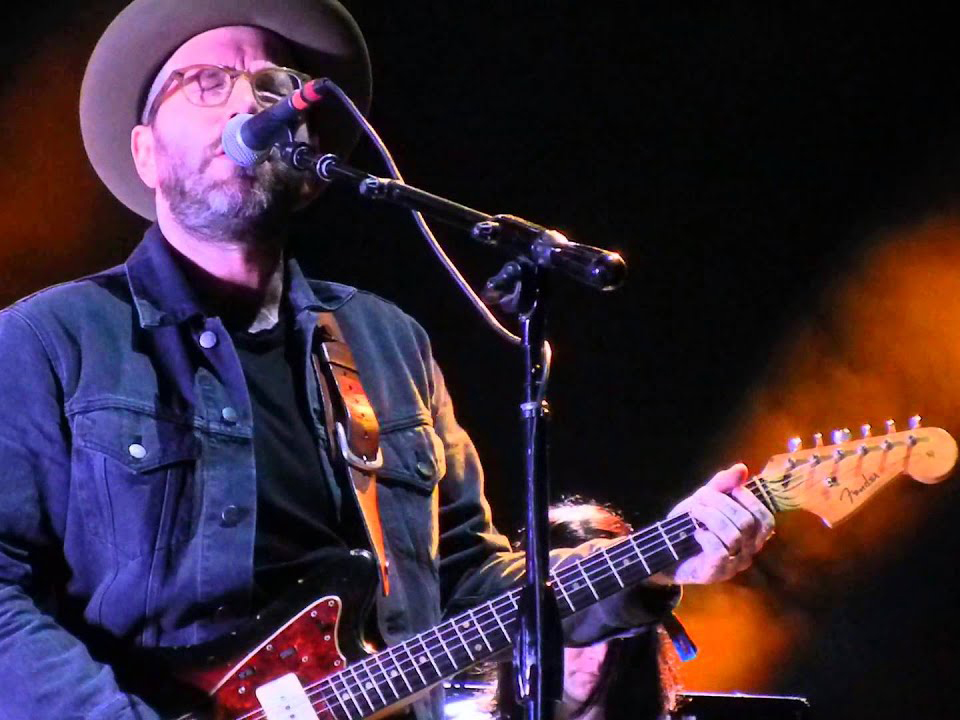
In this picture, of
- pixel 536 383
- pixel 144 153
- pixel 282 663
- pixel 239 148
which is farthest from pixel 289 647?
pixel 144 153

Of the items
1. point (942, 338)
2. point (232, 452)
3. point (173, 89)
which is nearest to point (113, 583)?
point (232, 452)

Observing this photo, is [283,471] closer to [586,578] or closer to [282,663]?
[282,663]

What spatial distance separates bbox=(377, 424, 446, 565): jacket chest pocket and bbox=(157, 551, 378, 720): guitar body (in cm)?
27

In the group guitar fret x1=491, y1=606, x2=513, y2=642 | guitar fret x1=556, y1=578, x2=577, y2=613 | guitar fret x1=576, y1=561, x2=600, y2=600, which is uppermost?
guitar fret x1=576, y1=561, x2=600, y2=600

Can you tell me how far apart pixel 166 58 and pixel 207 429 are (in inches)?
40.2

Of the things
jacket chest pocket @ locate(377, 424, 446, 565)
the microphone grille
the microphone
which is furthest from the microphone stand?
jacket chest pocket @ locate(377, 424, 446, 565)

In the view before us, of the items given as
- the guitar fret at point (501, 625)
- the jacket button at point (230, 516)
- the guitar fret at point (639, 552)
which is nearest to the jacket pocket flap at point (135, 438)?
the jacket button at point (230, 516)

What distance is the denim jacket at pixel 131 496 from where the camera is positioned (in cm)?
216

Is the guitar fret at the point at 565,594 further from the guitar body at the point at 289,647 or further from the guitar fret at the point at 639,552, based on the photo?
the guitar body at the point at 289,647

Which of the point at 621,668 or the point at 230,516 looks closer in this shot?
the point at 230,516

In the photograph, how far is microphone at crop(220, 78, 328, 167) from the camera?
206cm

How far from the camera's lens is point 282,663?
7.43 feet

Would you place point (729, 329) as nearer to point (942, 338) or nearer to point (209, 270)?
point (942, 338)

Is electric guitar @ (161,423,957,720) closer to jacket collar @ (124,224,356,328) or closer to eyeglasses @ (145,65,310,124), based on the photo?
jacket collar @ (124,224,356,328)
